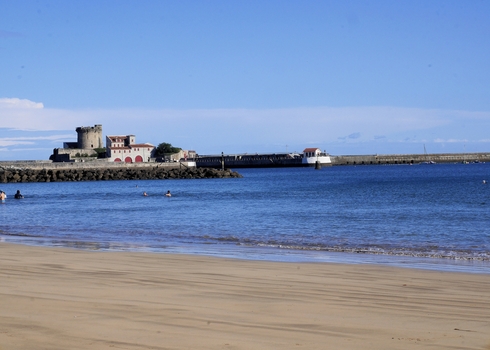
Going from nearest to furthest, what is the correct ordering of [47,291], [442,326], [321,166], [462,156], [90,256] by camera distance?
[442,326] → [47,291] → [90,256] → [321,166] → [462,156]

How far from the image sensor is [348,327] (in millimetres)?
6383

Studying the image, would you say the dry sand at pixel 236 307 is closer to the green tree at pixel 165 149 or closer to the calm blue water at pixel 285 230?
the calm blue water at pixel 285 230

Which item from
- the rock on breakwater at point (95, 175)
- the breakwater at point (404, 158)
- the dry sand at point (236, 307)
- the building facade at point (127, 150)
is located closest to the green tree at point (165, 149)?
the building facade at point (127, 150)

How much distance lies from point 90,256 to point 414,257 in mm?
7062

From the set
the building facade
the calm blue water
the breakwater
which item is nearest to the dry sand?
the calm blue water

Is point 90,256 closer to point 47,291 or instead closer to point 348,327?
point 47,291

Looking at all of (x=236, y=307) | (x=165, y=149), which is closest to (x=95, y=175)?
(x=165, y=149)

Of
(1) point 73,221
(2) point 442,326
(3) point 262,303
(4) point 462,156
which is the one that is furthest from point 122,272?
(4) point 462,156

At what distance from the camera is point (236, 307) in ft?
24.2

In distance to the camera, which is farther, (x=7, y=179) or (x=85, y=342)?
(x=7, y=179)

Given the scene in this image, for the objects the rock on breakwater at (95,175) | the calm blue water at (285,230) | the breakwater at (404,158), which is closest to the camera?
the calm blue water at (285,230)

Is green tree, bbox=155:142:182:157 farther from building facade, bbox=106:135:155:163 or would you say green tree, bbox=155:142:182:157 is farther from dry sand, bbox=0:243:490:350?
dry sand, bbox=0:243:490:350

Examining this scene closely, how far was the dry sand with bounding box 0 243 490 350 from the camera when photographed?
5832 millimetres

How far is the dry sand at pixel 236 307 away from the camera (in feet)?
19.1
